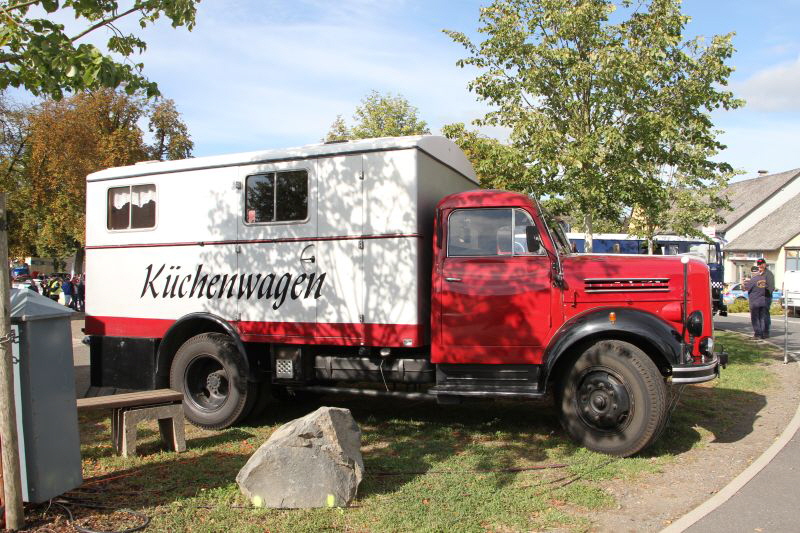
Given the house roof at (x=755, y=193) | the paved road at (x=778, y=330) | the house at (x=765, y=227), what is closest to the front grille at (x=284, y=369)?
the paved road at (x=778, y=330)

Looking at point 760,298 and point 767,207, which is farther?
point 767,207

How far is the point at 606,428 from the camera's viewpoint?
229 inches

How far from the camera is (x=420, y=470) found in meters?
5.40

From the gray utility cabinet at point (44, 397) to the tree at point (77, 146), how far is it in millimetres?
19473

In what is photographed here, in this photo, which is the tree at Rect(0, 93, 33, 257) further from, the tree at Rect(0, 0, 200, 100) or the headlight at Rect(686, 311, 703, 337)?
the headlight at Rect(686, 311, 703, 337)

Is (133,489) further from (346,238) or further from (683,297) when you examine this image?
(683,297)

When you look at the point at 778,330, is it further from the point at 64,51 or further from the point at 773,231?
the point at 773,231

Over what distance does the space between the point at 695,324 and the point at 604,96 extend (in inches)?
215

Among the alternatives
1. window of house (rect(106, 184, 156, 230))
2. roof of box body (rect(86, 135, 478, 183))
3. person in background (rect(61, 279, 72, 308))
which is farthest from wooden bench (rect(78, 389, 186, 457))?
person in background (rect(61, 279, 72, 308))

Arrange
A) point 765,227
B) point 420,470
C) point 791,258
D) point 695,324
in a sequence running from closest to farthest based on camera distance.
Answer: point 420,470
point 695,324
point 791,258
point 765,227

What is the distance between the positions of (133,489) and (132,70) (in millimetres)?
3930

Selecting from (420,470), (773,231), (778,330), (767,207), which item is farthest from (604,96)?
(767,207)

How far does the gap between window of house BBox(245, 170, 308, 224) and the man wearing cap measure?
38.8 ft

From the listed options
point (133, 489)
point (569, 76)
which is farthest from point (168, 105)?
point (133, 489)
